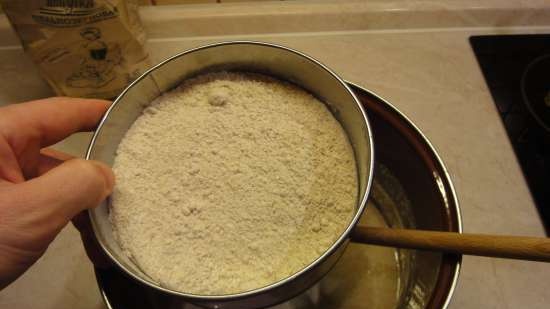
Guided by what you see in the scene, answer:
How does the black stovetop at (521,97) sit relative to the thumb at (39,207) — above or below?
below

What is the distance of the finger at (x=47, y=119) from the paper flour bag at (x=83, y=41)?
0.11 meters

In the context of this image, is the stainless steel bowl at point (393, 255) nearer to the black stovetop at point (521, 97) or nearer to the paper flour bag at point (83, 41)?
the black stovetop at point (521, 97)

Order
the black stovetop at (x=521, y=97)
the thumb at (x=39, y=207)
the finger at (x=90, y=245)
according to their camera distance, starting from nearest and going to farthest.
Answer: the thumb at (x=39, y=207) < the finger at (x=90, y=245) < the black stovetop at (x=521, y=97)

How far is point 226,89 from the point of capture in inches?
18.5

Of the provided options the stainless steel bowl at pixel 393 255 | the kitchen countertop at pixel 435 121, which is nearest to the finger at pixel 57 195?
the stainless steel bowl at pixel 393 255

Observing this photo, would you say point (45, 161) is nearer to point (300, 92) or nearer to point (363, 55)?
point (300, 92)

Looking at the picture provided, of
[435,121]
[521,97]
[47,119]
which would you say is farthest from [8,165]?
[521,97]

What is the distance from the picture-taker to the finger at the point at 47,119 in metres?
0.42

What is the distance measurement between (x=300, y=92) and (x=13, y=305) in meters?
0.45

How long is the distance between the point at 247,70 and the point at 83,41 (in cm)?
23

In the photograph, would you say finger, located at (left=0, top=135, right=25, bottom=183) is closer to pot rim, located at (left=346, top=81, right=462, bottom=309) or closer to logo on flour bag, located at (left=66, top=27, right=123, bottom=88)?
logo on flour bag, located at (left=66, top=27, right=123, bottom=88)

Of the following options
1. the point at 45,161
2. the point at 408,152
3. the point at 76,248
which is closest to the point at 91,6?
the point at 45,161

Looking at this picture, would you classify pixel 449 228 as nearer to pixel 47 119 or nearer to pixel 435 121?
pixel 435 121

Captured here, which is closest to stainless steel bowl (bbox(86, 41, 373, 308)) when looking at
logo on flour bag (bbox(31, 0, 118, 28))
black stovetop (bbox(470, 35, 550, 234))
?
logo on flour bag (bbox(31, 0, 118, 28))
